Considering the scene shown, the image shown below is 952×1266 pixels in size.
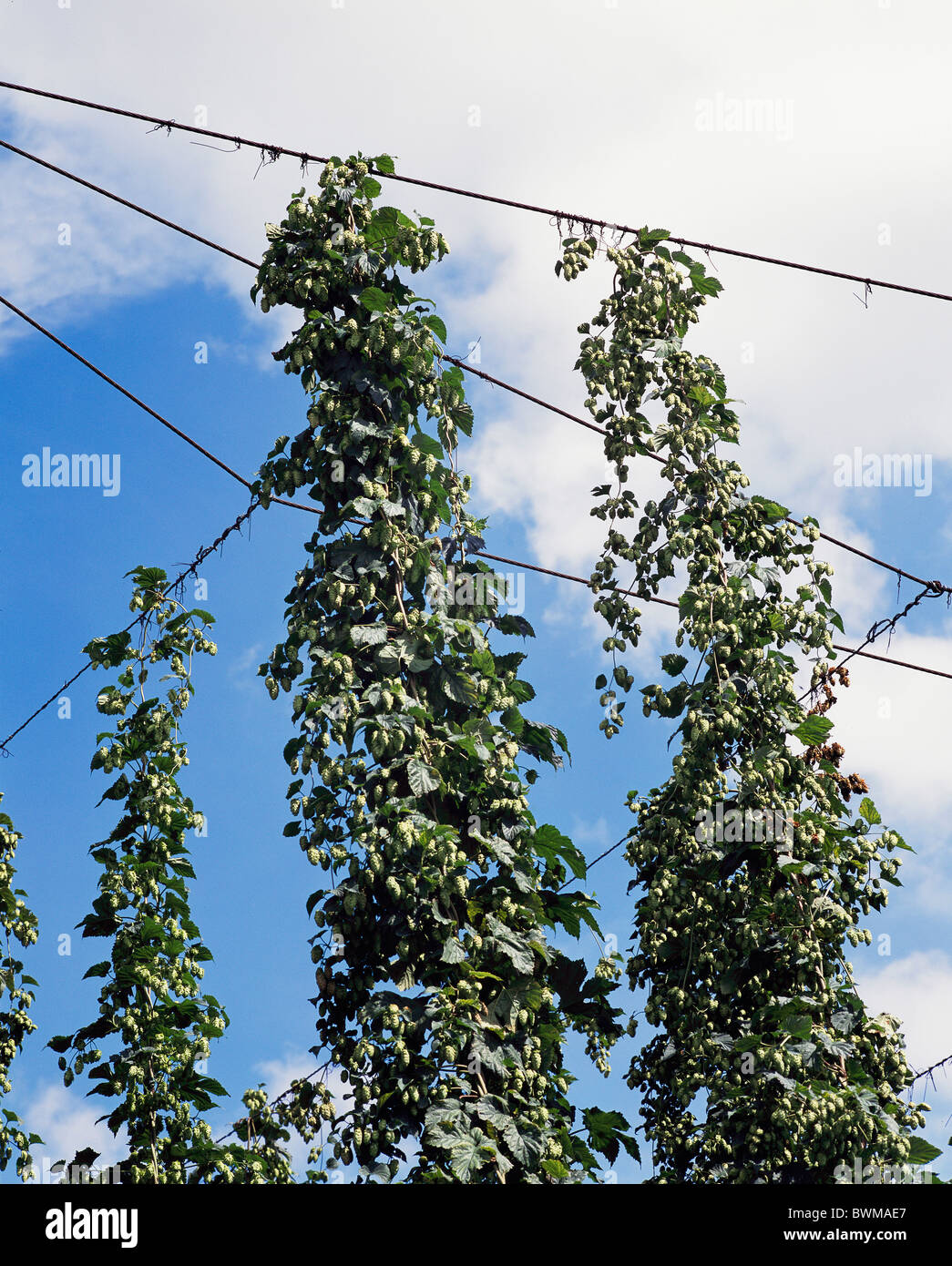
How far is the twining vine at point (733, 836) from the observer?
20.7ft

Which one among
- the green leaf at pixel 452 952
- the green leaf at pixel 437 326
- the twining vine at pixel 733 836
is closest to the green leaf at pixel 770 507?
the twining vine at pixel 733 836

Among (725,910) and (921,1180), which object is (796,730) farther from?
(921,1180)

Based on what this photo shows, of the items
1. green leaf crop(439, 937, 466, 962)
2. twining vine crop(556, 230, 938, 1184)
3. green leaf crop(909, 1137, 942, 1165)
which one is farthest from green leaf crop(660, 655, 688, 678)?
green leaf crop(909, 1137, 942, 1165)

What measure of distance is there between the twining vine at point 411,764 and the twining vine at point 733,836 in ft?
1.89

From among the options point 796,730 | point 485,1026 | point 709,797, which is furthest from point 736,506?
point 485,1026

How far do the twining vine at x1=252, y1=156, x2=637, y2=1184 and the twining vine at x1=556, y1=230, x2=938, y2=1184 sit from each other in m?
0.58

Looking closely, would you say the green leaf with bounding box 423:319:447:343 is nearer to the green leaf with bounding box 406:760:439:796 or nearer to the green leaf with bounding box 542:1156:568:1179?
the green leaf with bounding box 406:760:439:796

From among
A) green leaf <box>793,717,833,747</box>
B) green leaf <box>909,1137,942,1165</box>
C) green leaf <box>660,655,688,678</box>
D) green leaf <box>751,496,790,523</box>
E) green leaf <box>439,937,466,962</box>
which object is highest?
green leaf <box>751,496,790,523</box>

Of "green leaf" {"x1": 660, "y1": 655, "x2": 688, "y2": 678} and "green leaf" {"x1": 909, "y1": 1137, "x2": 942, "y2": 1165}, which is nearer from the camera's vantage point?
"green leaf" {"x1": 909, "y1": 1137, "x2": 942, "y2": 1165}

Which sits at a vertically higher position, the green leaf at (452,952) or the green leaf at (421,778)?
the green leaf at (421,778)

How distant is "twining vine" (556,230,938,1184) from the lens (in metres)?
6.30

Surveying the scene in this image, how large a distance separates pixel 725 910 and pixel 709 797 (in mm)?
725

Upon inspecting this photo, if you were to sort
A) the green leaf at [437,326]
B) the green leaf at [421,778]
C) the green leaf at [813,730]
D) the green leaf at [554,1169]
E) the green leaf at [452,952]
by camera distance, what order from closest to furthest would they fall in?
the green leaf at [554,1169] → the green leaf at [452,952] → the green leaf at [421,778] → the green leaf at [813,730] → the green leaf at [437,326]

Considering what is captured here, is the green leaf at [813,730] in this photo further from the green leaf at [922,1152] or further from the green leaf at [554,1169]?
the green leaf at [554,1169]
